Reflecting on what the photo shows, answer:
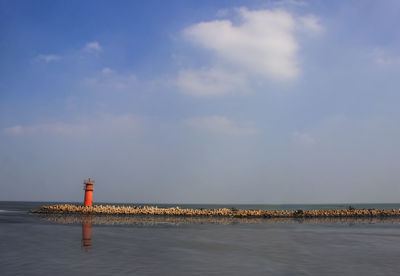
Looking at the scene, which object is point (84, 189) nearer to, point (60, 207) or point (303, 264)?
point (60, 207)

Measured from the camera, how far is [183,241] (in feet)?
71.5

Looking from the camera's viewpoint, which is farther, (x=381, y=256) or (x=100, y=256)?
(x=381, y=256)

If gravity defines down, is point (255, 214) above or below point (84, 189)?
below

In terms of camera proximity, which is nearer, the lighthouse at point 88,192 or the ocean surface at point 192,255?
the ocean surface at point 192,255

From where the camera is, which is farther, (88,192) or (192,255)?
(88,192)

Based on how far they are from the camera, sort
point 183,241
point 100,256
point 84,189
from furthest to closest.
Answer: point 84,189, point 183,241, point 100,256

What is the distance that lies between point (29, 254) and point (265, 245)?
12.1 m

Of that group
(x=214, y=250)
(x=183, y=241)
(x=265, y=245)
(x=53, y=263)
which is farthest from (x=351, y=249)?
(x=53, y=263)

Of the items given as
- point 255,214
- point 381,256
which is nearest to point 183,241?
point 381,256

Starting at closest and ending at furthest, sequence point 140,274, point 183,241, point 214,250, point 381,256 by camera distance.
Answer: point 140,274
point 381,256
point 214,250
point 183,241

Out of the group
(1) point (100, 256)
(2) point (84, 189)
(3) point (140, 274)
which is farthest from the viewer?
(2) point (84, 189)

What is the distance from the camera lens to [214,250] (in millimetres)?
18188

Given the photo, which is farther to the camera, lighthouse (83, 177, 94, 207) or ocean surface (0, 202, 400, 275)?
lighthouse (83, 177, 94, 207)

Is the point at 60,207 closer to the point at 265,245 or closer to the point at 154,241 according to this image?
the point at 154,241
